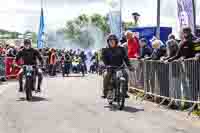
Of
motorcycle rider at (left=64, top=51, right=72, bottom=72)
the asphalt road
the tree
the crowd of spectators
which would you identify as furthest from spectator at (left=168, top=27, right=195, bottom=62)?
the tree

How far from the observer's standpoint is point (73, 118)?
13.0 m

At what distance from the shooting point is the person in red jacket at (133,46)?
66.0 feet

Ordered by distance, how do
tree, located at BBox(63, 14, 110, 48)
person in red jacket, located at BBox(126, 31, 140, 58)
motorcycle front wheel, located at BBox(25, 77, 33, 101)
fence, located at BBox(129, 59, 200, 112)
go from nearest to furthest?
fence, located at BBox(129, 59, 200, 112), motorcycle front wheel, located at BBox(25, 77, 33, 101), person in red jacket, located at BBox(126, 31, 140, 58), tree, located at BBox(63, 14, 110, 48)

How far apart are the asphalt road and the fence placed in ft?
1.63

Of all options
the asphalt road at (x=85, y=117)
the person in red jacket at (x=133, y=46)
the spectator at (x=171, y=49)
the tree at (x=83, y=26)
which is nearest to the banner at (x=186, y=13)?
the spectator at (x=171, y=49)

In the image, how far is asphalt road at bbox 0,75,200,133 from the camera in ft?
37.4

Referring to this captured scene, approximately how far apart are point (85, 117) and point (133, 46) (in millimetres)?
7642

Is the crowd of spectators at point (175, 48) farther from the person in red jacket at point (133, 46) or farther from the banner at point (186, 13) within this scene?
the banner at point (186, 13)

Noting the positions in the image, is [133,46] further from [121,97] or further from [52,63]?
[52,63]

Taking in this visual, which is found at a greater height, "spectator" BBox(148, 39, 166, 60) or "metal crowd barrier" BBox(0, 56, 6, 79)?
"spectator" BBox(148, 39, 166, 60)

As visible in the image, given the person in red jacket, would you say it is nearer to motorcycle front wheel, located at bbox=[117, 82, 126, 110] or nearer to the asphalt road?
the asphalt road

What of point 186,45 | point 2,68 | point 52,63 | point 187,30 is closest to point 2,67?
point 2,68

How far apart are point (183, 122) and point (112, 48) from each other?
12.8 feet

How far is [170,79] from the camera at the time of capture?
15500mm
